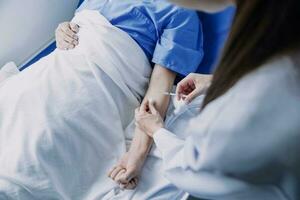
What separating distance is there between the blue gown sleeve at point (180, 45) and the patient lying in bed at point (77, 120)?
83mm

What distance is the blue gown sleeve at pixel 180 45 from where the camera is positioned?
139cm

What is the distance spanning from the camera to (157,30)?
1.44 m

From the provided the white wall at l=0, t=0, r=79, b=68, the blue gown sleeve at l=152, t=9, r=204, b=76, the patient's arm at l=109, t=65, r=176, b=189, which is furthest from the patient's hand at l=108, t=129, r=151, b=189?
the white wall at l=0, t=0, r=79, b=68

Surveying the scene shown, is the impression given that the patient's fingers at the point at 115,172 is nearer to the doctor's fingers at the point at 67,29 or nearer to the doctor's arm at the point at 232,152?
the doctor's arm at the point at 232,152

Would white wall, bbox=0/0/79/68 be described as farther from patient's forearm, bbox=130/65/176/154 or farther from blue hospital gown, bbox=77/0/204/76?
patient's forearm, bbox=130/65/176/154

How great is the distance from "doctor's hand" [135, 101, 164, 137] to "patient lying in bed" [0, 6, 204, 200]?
0.11 m

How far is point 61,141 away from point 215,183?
0.59 metres

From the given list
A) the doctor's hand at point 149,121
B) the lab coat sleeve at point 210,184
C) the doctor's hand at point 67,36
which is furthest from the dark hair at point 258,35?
the doctor's hand at point 67,36

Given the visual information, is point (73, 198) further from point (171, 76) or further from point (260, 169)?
point (260, 169)

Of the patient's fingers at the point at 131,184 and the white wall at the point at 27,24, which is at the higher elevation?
the white wall at the point at 27,24

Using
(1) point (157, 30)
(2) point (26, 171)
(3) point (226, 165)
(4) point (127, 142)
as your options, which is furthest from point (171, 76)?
(3) point (226, 165)

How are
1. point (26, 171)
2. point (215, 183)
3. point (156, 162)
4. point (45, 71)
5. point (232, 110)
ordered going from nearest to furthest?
point (232, 110) < point (215, 183) < point (26, 171) < point (156, 162) < point (45, 71)

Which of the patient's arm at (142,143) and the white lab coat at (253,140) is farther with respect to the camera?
the patient's arm at (142,143)

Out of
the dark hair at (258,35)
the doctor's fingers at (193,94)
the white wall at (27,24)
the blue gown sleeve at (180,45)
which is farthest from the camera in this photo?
the white wall at (27,24)
